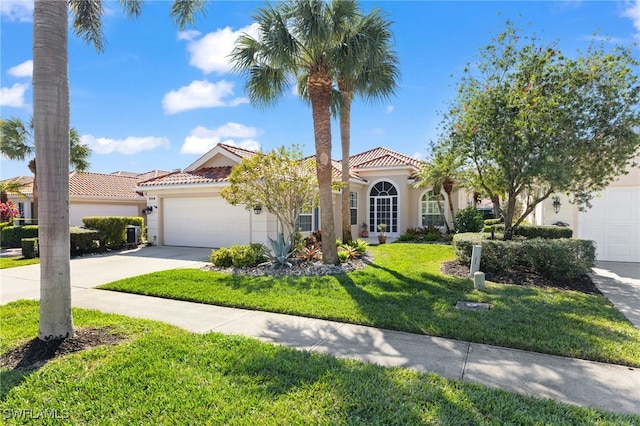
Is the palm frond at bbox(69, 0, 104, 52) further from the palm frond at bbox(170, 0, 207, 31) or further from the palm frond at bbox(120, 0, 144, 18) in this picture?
the palm frond at bbox(170, 0, 207, 31)

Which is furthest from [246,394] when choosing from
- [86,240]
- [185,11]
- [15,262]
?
[86,240]

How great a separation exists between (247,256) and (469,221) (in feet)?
40.8

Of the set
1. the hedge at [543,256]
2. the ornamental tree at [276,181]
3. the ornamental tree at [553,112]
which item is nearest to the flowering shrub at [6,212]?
the ornamental tree at [276,181]

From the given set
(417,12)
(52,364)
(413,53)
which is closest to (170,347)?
(52,364)

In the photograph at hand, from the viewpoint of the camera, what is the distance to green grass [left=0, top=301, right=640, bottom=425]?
3.15 m

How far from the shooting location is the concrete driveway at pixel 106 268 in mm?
8438

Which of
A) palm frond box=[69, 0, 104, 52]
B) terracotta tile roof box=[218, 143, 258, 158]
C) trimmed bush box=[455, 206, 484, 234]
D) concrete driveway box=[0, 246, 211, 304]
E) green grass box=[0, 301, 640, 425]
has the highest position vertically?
palm frond box=[69, 0, 104, 52]

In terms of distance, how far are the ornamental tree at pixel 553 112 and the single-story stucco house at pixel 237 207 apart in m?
7.60

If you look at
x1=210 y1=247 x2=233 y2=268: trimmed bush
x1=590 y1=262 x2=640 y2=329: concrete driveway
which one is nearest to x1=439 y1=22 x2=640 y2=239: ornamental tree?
x1=590 y1=262 x2=640 y2=329: concrete driveway

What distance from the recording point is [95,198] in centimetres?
2402

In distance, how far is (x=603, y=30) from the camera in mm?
9047

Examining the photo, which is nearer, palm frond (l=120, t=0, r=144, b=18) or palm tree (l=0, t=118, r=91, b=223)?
palm frond (l=120, t=0, r=144, b=18)

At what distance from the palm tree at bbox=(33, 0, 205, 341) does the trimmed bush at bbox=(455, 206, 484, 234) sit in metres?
17.4

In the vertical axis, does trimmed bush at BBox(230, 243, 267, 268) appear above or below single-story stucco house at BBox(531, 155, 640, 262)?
below
